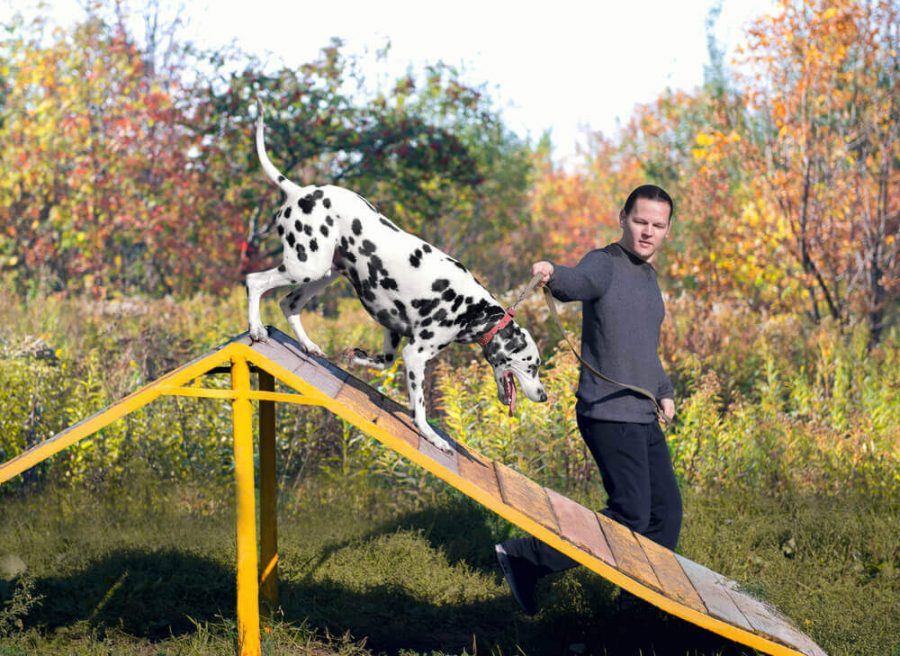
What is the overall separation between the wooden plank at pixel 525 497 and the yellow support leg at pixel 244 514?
3.31ft

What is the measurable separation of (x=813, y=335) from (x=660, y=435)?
531cm

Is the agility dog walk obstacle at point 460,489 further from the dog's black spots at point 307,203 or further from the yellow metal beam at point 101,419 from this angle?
the dog's black spots at point 307,203

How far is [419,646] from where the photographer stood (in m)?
4.43

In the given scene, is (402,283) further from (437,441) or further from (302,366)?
(437,441)

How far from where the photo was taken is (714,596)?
12.8 feet

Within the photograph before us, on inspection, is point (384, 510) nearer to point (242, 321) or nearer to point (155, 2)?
point (242, 321)

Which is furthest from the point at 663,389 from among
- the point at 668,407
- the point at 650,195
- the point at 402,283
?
the point at 402,283

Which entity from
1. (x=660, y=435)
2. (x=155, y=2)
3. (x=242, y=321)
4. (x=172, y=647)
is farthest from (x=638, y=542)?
(x=155, y=2)

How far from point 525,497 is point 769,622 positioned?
3.61 feet

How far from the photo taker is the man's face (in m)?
4.02

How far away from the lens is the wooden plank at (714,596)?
3633mm

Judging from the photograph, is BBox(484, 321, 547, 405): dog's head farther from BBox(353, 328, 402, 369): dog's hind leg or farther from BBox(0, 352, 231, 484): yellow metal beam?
BBox(0, 352, 231, 484): yellow metal beam

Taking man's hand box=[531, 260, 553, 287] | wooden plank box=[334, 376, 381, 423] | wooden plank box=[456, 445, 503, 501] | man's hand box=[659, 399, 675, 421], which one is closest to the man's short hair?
man's hand box=[531, 260, 553, 287]

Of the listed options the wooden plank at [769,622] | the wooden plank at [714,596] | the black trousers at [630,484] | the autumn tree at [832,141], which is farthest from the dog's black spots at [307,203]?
the autumn tree at [832,141]
